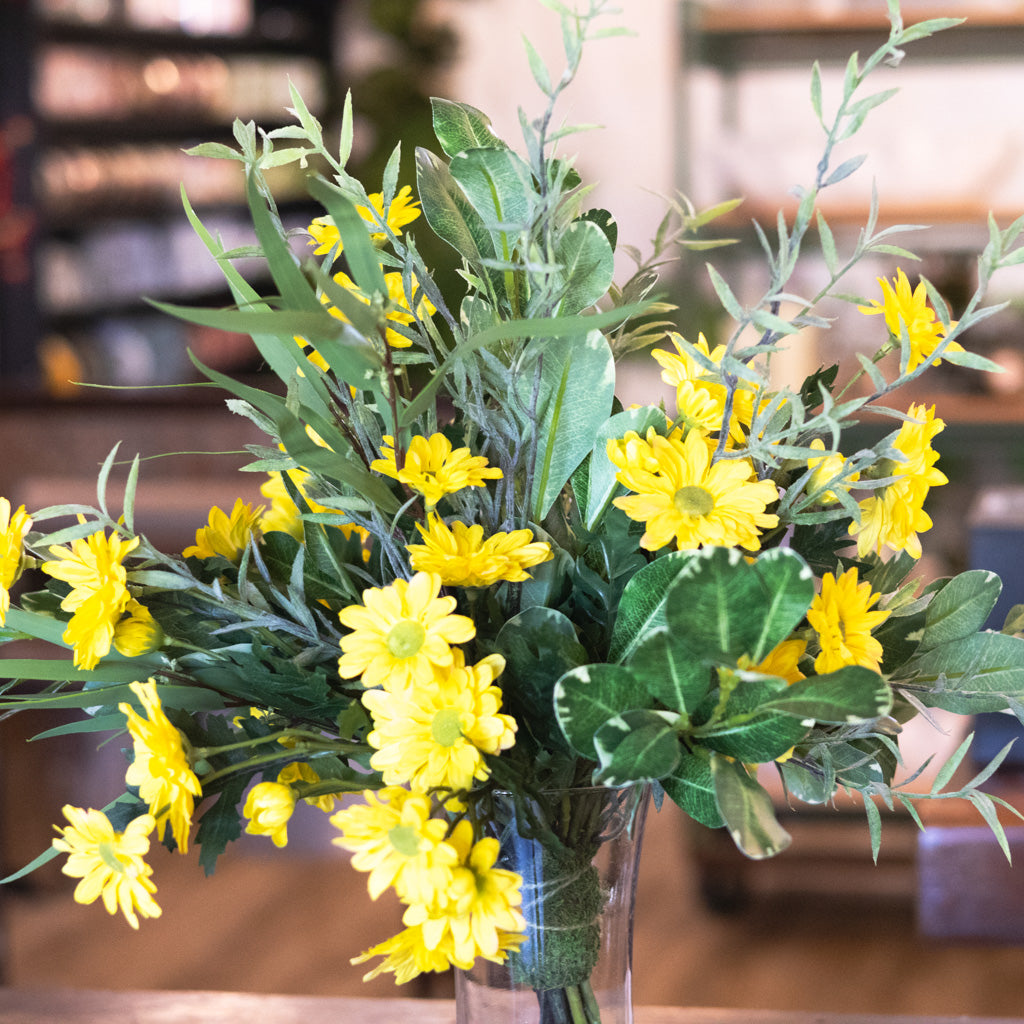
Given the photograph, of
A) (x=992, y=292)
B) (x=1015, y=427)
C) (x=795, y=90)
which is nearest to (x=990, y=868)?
(x=1015, y=427)

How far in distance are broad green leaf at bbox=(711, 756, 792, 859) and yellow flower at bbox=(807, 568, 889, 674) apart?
0.06m

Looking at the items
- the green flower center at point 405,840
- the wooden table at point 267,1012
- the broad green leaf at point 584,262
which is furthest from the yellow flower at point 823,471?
the wooden table at point 267,1012

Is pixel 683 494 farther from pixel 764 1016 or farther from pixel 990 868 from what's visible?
pixel 990 868

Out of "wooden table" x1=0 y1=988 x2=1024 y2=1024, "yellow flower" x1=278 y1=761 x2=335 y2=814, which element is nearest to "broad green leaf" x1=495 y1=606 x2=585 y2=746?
"yellow flower" x1=278 y1=761 x2=335 y2=814

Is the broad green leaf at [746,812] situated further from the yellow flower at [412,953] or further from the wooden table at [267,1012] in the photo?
the wooden table at [267,1012]

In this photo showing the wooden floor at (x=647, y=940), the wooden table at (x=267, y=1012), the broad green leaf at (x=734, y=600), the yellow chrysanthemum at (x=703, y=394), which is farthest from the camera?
the wooden floor at (x=647, y=940)

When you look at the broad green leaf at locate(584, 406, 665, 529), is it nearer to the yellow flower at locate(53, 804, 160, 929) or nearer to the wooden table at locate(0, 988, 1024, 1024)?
the yellow flower at locate(53, 804, 160, 929)

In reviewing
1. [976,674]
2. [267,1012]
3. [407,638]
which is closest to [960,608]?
[976,674]

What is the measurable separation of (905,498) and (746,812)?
167mm

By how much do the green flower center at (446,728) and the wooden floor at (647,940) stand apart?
167 centimetres

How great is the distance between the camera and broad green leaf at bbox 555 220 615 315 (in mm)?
495

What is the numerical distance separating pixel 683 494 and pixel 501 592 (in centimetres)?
11

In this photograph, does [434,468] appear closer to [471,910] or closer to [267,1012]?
[471,910]

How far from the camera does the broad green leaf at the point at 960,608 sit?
546 millimetres
